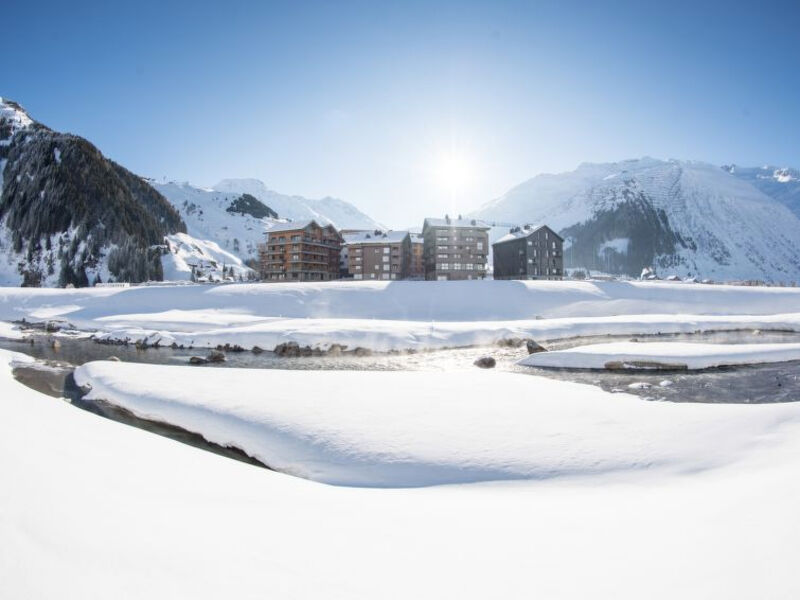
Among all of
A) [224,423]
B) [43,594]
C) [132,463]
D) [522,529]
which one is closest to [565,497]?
[522,529]

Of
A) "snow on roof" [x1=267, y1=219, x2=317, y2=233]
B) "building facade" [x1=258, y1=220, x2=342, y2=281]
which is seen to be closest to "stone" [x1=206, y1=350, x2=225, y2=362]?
"building facade" [x1=258, y1=220, x2=342, y2=281]

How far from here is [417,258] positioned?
292 feet

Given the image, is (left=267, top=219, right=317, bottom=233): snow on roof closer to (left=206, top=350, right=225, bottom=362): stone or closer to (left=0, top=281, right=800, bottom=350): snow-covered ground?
(left=0, top=281, right=800, bottom=350): snow-covered ground

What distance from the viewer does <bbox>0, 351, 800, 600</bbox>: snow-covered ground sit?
4375 mm

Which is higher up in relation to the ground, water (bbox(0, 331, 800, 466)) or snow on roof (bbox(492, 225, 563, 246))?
snow on roof (bbox(492, 225, 563, 246))

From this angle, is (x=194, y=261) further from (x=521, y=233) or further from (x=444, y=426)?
(x=444, y=426)

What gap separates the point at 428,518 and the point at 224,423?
8606 millimetres

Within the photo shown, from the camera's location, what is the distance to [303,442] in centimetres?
1082

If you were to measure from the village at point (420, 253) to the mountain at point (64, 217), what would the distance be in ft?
161

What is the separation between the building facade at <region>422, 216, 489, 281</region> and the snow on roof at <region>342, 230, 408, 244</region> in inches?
311

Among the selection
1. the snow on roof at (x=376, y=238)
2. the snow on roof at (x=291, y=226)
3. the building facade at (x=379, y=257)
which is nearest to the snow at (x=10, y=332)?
the snow on roof at (x=291, y=226)

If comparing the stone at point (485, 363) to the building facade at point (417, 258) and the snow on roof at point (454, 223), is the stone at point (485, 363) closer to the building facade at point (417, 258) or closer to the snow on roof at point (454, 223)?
the snow on roof at point (454, 223)

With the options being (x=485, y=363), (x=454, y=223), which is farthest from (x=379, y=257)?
(x=485, y=363)

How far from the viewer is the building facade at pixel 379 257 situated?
82125mm
